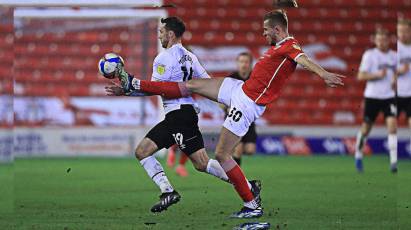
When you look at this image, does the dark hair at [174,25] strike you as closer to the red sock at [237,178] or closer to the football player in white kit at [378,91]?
the red sock at [237,178]

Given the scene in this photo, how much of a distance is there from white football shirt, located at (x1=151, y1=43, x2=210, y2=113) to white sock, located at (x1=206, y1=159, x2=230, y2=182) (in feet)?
1.89

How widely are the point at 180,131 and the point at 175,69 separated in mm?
603

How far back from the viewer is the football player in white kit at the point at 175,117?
873cm

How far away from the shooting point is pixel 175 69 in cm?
874

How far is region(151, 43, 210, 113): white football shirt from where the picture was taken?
28.6 feet

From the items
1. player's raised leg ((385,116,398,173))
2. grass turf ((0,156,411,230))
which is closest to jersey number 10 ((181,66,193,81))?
grass turf ((0,156,411,230))

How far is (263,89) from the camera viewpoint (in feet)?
26.1

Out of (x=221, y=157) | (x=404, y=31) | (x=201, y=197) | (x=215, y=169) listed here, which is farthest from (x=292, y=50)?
(x=404, y=31)

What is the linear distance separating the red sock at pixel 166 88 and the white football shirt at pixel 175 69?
15 centimetres

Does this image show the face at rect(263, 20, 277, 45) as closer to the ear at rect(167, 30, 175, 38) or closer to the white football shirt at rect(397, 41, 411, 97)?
the ear at rect(167, 30, 175, 38)

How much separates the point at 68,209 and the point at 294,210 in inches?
90.6

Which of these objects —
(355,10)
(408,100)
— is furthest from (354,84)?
(408,100)

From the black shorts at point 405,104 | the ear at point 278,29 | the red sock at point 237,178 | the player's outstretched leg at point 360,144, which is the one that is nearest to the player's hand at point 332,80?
the ear at point 278,29

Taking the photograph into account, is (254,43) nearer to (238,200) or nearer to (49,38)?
(49,38)
